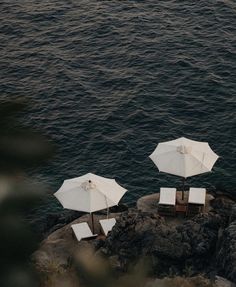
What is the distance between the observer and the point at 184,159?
2380cm

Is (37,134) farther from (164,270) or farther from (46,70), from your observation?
(46,70)

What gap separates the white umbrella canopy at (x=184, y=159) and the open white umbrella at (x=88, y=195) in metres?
2.81

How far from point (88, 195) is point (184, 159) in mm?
5039

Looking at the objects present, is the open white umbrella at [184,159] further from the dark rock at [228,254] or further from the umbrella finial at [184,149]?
the dark rock at [228,254]

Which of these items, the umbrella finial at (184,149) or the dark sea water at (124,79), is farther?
the dark sea water at (124,79)

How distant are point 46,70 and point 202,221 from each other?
77.6 ft

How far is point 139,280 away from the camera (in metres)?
5.50

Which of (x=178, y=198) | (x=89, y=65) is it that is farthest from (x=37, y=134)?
(x=89, y=65)

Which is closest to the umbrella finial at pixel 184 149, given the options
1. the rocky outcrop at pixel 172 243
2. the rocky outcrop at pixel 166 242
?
the rocky outcrop at pixel 172 243

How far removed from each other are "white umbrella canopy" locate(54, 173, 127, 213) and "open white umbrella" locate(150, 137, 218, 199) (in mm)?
2810

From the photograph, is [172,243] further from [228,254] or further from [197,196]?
[197,196]

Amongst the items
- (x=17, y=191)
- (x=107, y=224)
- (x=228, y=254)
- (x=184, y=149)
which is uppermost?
(x=17, y=191)

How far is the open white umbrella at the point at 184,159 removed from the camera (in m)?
23.8

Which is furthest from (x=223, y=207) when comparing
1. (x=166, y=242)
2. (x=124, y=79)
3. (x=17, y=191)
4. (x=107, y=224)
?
(x=17, y=191)
